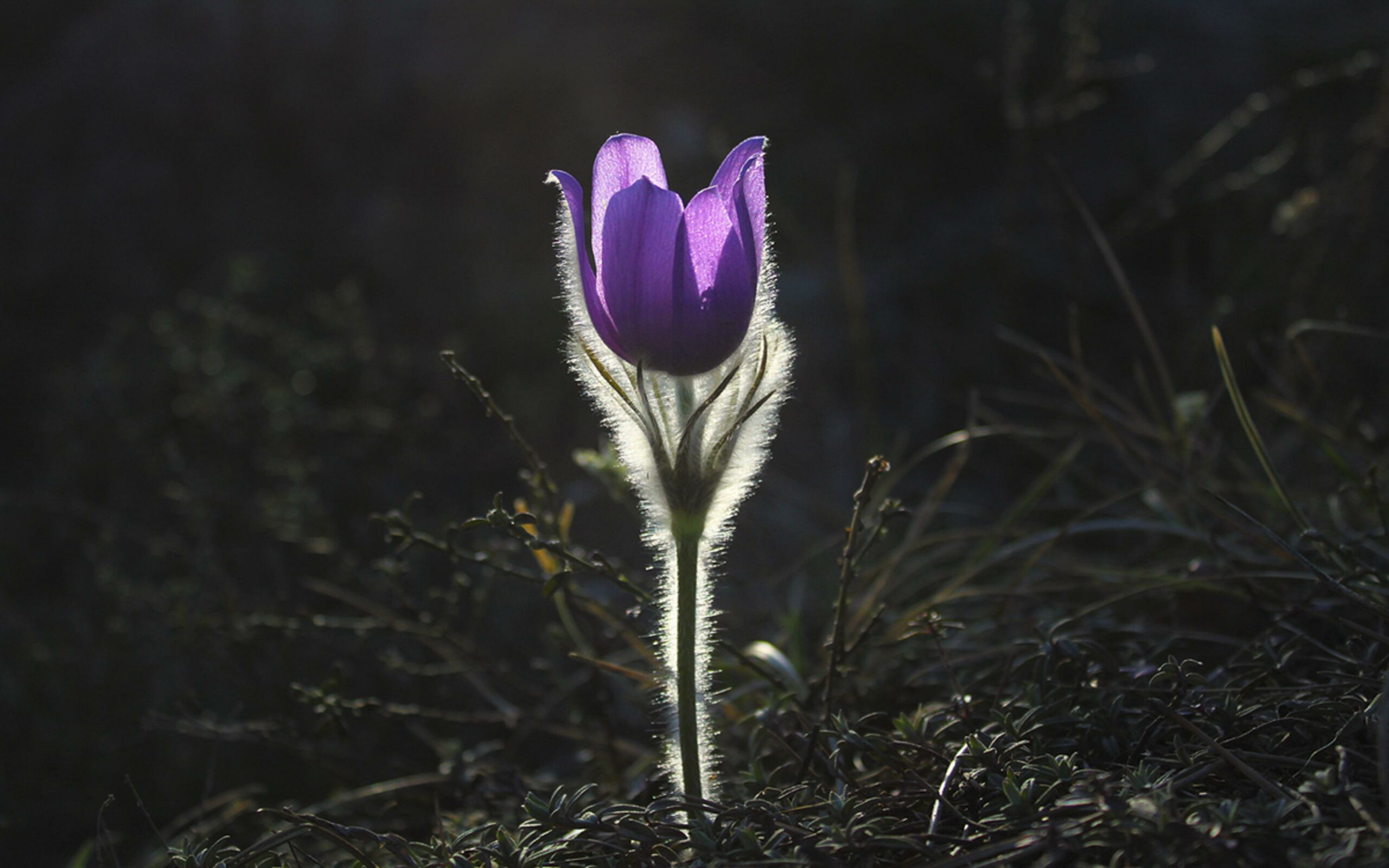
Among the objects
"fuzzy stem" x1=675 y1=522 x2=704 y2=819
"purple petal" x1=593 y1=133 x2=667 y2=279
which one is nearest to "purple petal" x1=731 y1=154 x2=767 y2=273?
"purple petal" x1=593 y1=133 x2=667 y2=279

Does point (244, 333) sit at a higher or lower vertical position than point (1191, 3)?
lower

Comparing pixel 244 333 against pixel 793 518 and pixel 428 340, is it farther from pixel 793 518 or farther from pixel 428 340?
pixel 793 518

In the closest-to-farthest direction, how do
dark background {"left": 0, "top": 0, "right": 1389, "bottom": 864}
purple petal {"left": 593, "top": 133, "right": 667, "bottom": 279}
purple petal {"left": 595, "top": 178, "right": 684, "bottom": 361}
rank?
purple petal {"left": 595, "top": 178, "right": 684, "bottom": 361}
purple petal {"left": 593, "top": 133, "right": 667, "bottom": 279}
dark background {"left": 0, "top": 0, "right": 1389, "bottom": 864}

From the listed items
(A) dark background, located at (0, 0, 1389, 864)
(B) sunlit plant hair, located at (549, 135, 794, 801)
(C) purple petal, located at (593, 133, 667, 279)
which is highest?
(A) dark background, located at (0, 0, 1389, 864)

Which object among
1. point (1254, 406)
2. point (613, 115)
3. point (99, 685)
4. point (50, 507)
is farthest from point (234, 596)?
point (613, 115)

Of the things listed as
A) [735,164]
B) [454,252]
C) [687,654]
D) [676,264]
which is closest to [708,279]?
[676,264]

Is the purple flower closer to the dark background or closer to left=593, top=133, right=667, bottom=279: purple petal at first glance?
left=593, top=133, right=667, bottom=279: purple petal
